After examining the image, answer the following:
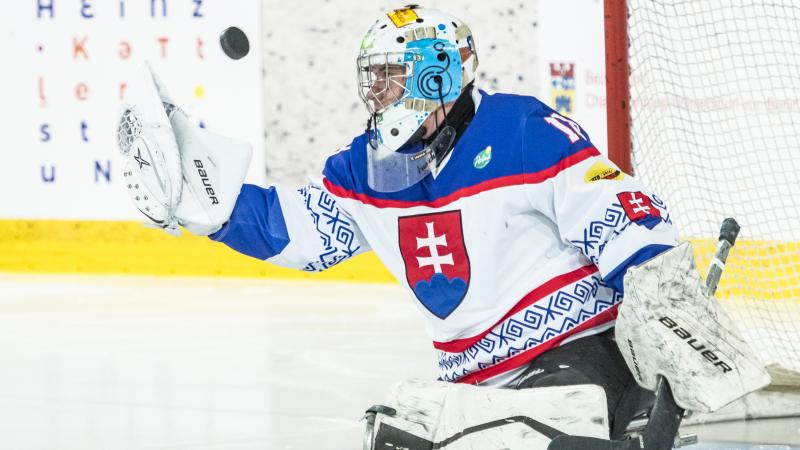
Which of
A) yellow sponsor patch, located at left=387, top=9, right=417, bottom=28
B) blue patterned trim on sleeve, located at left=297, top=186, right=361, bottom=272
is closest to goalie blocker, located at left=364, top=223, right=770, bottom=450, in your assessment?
blue patterned trim on sleeve, located at left=297, top=186, right=361, bottom=272

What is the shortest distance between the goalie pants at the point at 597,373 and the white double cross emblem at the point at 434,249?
0.28 m

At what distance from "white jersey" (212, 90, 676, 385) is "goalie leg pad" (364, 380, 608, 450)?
301 millimetres

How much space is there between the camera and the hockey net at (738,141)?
3.96 metres

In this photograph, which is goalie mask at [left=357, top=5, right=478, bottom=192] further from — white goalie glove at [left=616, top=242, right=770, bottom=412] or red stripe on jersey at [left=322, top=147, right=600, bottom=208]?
white goalie glove at [left=616, top=242, right=770, bottom=412]

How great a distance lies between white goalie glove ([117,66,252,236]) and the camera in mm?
2729

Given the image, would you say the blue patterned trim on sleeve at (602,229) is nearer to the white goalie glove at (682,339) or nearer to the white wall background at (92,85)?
the white goalie glove at (682,339)

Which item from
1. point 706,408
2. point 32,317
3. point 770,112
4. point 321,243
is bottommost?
point 32,317

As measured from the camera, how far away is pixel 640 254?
8.42 feet

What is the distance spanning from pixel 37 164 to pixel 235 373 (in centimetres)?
264

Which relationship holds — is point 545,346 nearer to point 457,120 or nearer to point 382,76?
point 457,120

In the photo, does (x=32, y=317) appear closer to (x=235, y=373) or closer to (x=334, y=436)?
(x=235, y=373)

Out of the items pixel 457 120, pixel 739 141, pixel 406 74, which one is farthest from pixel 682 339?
pixel 739 141

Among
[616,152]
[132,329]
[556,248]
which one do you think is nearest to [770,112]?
[616,152]

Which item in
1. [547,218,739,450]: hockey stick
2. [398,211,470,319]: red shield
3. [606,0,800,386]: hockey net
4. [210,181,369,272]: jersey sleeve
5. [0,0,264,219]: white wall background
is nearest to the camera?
[547,218,739,450]: hockey stick
